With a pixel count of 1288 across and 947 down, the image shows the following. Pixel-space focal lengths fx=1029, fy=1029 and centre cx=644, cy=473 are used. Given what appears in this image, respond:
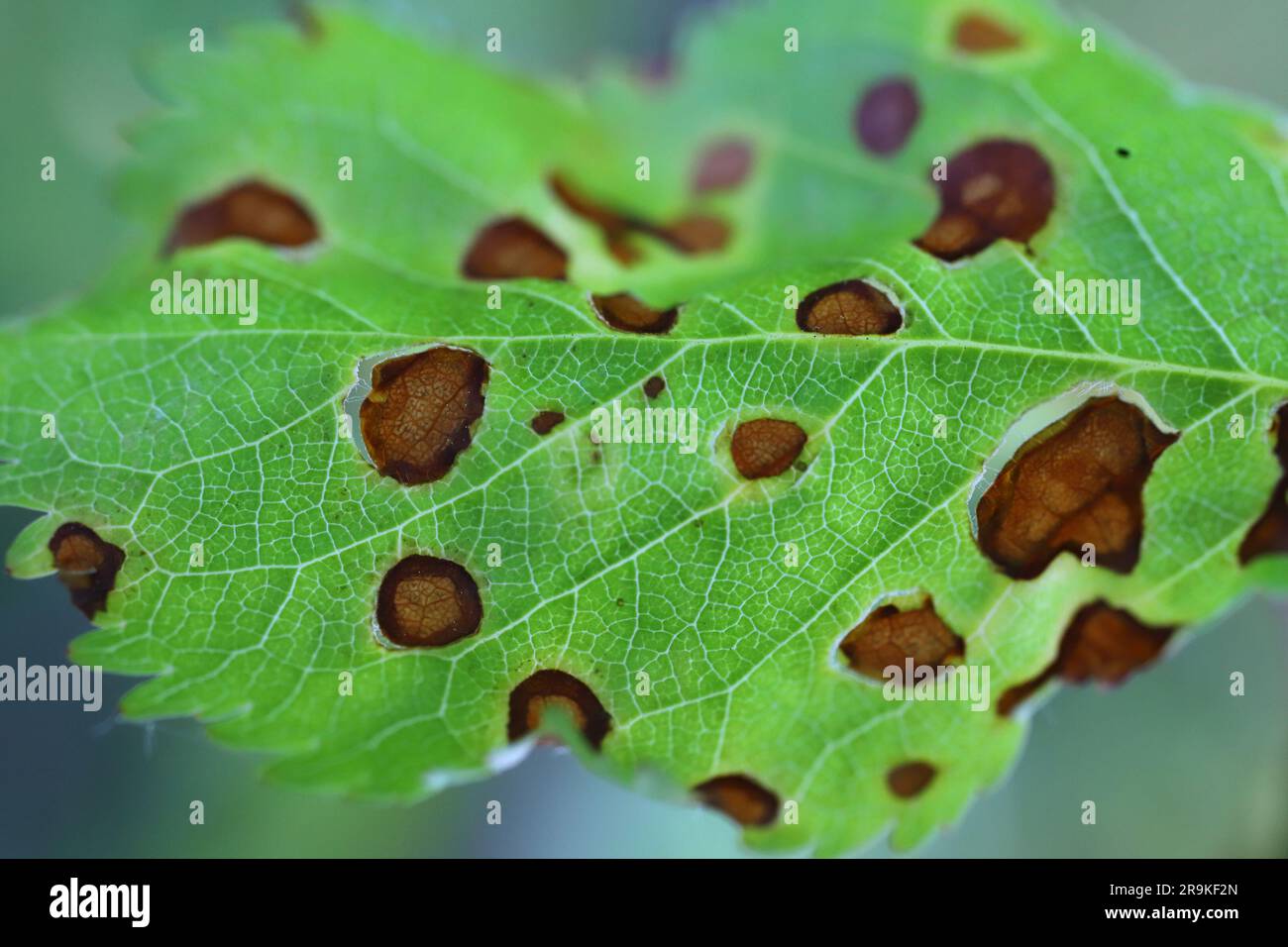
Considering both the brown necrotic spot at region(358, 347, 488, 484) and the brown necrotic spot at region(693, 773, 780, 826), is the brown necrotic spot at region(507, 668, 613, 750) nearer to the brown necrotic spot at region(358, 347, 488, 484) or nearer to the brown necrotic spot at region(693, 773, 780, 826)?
the brown necrotic spot at region(693, 773, 780, 826)

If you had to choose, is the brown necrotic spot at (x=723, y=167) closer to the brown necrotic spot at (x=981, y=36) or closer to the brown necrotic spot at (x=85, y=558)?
the brown necrotic spot at (x=981, y=36)

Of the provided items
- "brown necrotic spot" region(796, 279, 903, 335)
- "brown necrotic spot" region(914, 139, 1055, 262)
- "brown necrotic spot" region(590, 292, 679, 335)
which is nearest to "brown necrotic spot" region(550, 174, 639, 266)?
"brown necrotic spot" region(590, 292, 679, 335)

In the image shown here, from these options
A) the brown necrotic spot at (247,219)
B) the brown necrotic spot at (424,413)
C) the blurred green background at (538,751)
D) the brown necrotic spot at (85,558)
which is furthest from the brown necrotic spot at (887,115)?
the brown necrotic spot at (85,558)

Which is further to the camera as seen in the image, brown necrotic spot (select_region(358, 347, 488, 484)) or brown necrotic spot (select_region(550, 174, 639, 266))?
brown necrotic spot (select_region(550, 174, 639, 266))

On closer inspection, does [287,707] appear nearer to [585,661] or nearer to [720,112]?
[585,661]
